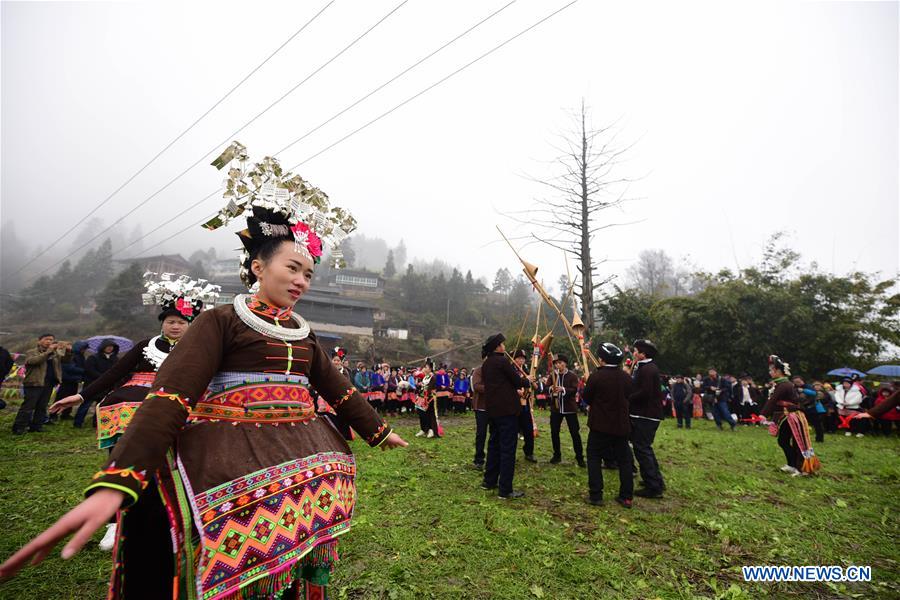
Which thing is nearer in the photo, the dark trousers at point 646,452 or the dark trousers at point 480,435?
the dark trousers at point 646,452

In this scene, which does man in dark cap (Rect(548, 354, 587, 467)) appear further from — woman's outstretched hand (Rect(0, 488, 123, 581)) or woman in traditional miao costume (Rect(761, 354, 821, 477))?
woman's outstretched hand (Rect(0, 488, 123, 581))

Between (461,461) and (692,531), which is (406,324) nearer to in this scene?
(461,461)

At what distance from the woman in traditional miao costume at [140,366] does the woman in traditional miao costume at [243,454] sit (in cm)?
218

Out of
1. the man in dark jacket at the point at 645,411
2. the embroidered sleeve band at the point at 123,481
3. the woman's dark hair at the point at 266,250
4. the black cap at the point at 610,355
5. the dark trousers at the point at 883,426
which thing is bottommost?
the dark trousers at the point at 883,426

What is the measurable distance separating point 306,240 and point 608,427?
204 inches

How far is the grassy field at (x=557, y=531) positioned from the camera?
11.7 feet

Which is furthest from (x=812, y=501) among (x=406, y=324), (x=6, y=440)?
(x=406, y=324)

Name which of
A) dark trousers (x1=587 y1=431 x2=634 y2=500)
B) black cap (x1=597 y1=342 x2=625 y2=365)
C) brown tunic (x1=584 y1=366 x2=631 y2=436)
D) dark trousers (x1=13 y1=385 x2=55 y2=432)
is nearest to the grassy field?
dark trousers (x1=587 y1=431 x2=634 y2=500)

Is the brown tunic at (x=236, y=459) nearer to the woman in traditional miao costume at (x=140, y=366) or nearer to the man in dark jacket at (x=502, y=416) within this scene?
the woman in traditional miao costume at (x=140, y=366)

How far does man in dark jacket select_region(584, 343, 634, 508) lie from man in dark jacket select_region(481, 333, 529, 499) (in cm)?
104

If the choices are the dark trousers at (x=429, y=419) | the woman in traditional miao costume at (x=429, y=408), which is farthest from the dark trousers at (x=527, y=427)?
the dark trousers at (x=429, y=419)

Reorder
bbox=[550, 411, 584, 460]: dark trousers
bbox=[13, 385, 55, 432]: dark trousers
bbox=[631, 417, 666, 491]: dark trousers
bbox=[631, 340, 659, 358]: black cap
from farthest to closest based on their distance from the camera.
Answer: bbox=[13, 385, 55, 432]: dark trousers, bbox=[550, 411, 584, 460]: dark trousers, bbox=[631, 340, 659, 358]: black cap, bbox=[631, 417, 666, 491]: dark trousers

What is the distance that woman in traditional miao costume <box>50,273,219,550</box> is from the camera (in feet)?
12.7

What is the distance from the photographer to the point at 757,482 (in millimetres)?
7051
